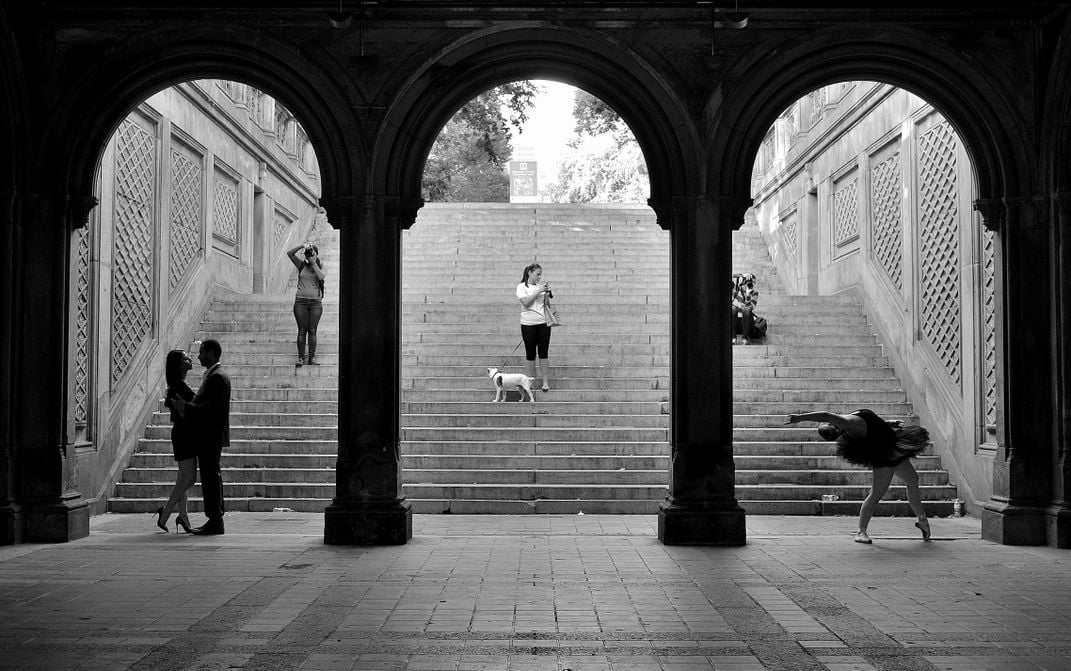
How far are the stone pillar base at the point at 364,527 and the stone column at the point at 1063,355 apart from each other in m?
5.55

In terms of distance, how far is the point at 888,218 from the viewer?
14.9 meters

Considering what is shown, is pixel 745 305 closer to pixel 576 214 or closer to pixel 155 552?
pixel 576 214

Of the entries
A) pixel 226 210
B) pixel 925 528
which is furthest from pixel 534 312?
pixel 226 210

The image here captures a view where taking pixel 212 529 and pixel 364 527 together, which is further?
pixel 212 529

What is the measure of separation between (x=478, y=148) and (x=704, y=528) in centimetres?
2007

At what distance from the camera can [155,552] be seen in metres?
8.55

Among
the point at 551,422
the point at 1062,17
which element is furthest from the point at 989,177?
the point at 551,422

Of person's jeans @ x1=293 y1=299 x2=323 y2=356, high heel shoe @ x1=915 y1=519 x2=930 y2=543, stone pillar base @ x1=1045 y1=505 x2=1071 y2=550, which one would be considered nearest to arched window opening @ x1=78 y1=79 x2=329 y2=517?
person's jeans @ x1=293 y1=299 x2=323 y2=356

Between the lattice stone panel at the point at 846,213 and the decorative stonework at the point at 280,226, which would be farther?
the decorative stonework at the point at 280,226

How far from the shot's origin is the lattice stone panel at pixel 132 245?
12.3 metres

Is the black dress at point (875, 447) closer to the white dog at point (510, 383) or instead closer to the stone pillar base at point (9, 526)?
the white dog at point (510, 383)

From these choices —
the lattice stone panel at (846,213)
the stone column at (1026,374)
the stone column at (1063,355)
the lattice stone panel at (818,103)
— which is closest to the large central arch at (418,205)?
the stone column at (1026,374)

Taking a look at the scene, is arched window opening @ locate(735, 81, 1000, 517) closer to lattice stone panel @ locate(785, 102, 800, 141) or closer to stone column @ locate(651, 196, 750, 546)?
lattice stone panel @ locate(785, 102, 800, 141)

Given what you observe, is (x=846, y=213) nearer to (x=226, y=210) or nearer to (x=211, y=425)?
(x=226, y=210)
